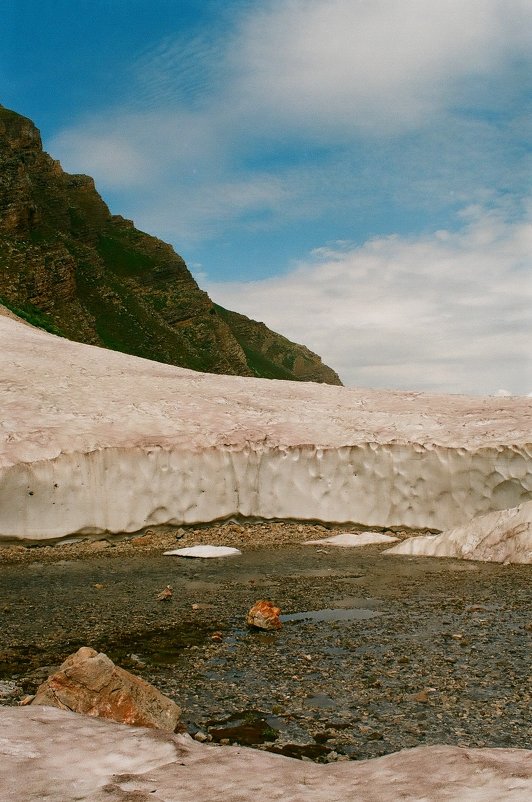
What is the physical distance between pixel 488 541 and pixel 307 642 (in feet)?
22.3

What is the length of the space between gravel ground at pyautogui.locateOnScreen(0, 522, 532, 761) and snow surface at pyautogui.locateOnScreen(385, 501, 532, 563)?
1.93 ft

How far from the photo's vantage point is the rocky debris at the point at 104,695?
4.51 m

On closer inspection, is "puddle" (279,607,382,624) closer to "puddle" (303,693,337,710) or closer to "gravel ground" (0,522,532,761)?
"gravel ground" (0,522,532,761)

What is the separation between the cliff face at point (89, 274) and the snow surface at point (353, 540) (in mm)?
33191

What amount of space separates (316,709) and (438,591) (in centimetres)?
508

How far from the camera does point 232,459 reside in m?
16.7

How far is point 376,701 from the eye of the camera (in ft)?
18.2

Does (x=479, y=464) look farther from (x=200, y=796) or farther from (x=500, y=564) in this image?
(x=200, y=796)

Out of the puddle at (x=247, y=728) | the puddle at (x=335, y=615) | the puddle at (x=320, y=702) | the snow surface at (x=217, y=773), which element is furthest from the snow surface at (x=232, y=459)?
the snow surface at (x=217, y=773)

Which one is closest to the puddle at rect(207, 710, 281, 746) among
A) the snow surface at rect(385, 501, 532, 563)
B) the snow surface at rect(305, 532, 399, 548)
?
the snow surface at rect(385, 501, 532, 563)

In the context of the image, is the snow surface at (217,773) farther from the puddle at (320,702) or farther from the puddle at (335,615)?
the puddle at (335,615)

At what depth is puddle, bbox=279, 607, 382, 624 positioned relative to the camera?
27.9 feet

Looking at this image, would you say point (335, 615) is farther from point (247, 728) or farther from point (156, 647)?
point (247, 728)

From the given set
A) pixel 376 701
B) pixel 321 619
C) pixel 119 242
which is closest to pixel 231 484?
pixel 321 619
